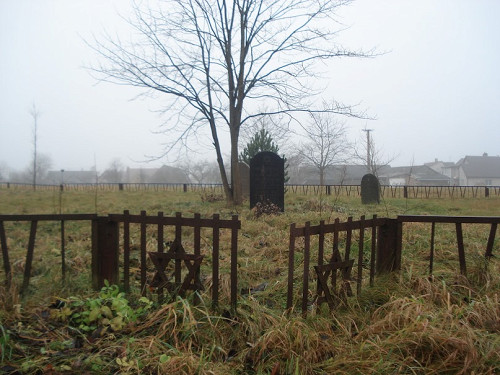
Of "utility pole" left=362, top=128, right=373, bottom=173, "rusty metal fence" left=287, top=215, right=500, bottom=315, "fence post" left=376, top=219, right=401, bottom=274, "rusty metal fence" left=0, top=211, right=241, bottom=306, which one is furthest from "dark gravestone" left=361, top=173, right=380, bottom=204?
"rusty metal fence" left=0, top=211, right=241, bottom=306

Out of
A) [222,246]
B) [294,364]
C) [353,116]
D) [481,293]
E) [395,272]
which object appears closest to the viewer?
[294,364]

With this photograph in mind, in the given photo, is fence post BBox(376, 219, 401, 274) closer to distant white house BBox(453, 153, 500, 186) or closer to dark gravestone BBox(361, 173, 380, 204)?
dark gravestone BBox(361, 173, 380, 204)

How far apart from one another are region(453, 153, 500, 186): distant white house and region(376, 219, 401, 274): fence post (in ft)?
63.1

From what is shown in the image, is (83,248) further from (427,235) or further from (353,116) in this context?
(353,116)

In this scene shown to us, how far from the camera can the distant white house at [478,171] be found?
20.6m

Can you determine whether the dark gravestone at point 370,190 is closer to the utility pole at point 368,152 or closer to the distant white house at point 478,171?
the utility pole at point 368,152

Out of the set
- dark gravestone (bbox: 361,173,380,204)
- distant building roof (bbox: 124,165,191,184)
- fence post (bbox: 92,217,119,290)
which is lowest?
fence post (bbox: 92,217,119,290)

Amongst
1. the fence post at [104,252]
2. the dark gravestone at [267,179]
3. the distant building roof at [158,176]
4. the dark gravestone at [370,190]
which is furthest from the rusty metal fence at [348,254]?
the distant building roof at [158,176]

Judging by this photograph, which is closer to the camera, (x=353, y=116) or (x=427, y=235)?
(x=427, y=235)

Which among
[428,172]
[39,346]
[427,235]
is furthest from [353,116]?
[428,172]

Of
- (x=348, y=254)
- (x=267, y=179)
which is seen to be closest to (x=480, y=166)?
(x=267, y=179)

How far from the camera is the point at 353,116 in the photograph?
40.3 feet

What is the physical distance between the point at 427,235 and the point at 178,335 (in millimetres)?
4751

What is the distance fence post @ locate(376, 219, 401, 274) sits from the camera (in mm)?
3771
